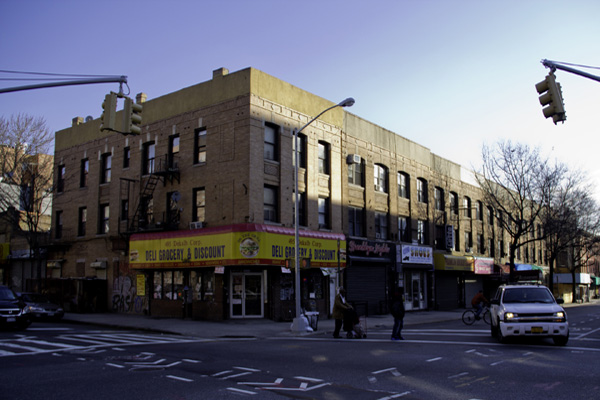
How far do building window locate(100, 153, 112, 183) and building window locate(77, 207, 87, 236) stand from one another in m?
2.73

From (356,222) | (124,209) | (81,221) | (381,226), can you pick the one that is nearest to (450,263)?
(381,226)

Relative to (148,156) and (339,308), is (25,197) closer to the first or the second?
(148,156)

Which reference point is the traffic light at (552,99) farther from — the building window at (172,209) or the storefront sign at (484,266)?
the storefront sign at (484,266)

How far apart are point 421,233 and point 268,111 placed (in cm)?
1730

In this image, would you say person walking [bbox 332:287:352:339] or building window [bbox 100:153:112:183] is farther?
building window [bbox 100:153:112:183]

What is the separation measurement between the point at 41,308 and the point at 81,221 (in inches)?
395

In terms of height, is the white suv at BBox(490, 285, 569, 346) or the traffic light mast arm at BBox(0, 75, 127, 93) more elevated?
the traffic light mast arm at BBox(0, 75, 127, 93)

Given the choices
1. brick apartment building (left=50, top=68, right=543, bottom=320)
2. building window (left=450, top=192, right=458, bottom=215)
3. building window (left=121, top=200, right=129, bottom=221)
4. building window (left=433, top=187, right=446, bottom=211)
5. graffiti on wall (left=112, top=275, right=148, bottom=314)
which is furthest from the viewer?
building window (left=450, top=192, right=458, bottom=215)

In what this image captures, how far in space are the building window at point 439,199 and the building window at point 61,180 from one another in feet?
89.2

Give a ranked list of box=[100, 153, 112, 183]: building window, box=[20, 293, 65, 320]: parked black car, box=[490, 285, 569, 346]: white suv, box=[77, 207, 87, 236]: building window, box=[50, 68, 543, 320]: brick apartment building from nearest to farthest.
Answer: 1. box=[490, 285, 569, 346]: white suv
2. box=[20, 293, 65, 320]: parked black car
3. box=[50, 68, 543, 320]: brick apartment building
4. box=[100, 153, 112, 183]: building window
5. box=[77, 207, 87, 236]: building window

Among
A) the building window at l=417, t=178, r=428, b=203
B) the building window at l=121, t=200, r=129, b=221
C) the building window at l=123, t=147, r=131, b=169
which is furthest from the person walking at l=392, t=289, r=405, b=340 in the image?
the building window at l=417, t=178, r=428, b=203

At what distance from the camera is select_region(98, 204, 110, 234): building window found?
32094 mm

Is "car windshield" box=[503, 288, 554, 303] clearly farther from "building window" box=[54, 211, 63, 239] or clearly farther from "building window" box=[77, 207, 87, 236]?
"building window" box=[54, 211, 63, 239]

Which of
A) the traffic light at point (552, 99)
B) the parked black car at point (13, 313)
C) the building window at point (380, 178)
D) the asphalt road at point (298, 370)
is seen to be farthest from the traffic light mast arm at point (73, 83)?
the building window at point (380, 178)
